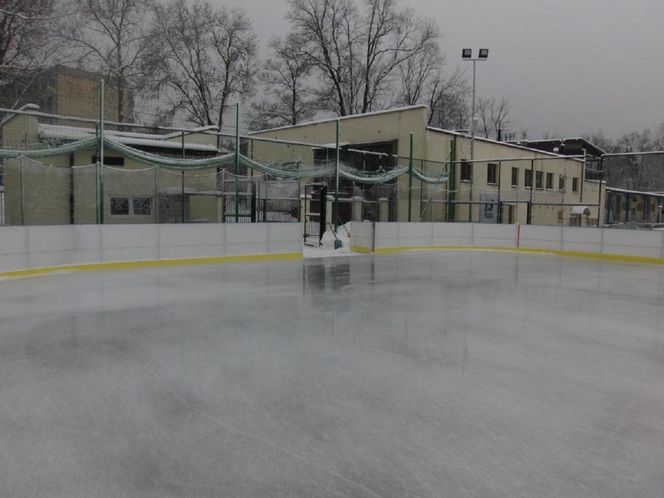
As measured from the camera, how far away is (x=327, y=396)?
427cm

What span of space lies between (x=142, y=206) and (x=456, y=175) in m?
13.4

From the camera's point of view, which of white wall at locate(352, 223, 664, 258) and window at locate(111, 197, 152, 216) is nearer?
window at locate(111, 197, 152, 216)

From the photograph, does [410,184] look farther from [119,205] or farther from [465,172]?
[119,205]

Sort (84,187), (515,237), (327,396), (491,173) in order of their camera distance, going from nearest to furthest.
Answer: (327,396), (84,187), (515,237), (491,173)

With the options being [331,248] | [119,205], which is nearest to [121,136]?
[119,205]

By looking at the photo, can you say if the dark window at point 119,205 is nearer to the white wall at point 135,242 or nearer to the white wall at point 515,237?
the white wall at point 135,242

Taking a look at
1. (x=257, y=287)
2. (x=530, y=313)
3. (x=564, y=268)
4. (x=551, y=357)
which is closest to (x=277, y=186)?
(x=257, y=287)

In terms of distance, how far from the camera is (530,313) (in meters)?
7.89

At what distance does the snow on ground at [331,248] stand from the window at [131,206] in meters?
5.01

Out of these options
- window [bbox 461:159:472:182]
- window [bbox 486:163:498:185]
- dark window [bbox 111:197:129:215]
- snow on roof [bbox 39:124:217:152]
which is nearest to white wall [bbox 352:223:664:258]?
window [bbox 461:159:472:182]

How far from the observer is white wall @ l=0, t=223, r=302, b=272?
36.7ft

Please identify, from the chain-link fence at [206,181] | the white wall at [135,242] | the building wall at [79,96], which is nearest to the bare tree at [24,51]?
the building wall at [79,96]

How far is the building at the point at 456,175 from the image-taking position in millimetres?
19969

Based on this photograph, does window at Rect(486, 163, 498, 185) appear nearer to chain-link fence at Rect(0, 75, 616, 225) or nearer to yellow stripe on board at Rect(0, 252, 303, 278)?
chain-link fence at Rect(0, 75, 616, 225)
